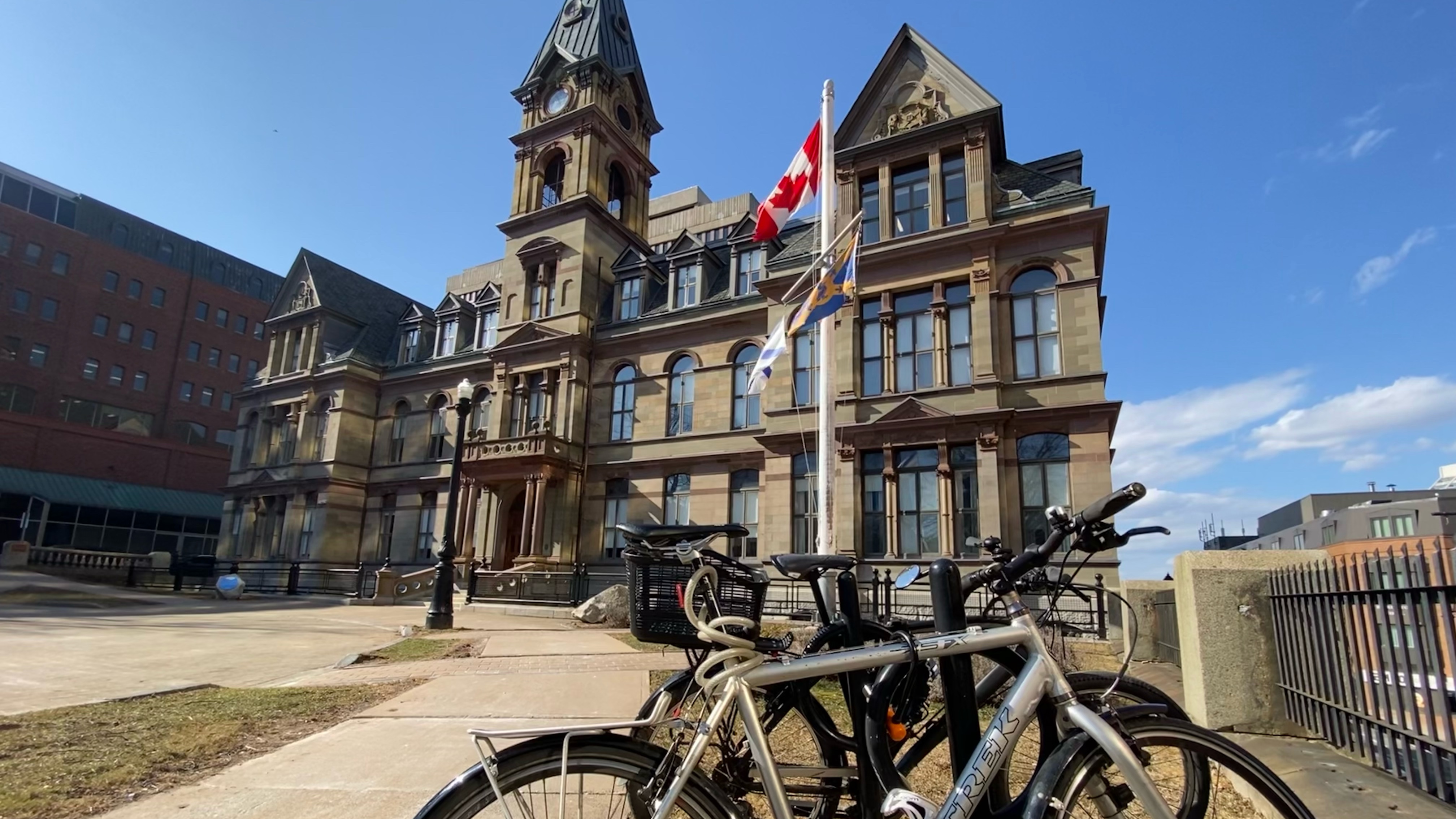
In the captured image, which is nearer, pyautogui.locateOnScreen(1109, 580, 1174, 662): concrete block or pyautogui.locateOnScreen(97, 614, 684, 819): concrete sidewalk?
pyautogui.locateOnScreen(97, 614, 684, 819): concrete sidewalk

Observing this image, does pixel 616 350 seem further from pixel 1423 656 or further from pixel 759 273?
pixel 1423 656

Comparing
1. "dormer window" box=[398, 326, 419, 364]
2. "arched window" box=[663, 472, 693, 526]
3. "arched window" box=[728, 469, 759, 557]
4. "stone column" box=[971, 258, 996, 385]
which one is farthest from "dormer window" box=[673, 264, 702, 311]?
"dormer window" box=[398, 326, 419, 364]

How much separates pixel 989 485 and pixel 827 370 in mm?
Answer: 9518

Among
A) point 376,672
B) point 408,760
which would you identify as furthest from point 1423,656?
point 376,672

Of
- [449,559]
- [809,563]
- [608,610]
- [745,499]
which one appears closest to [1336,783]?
[809,563]

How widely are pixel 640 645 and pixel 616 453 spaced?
665 inches

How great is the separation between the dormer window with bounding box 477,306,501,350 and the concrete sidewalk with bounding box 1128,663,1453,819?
106 feet

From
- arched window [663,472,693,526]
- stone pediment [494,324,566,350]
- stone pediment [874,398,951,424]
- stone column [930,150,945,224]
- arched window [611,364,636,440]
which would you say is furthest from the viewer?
stone pediment [494,324,566,350]

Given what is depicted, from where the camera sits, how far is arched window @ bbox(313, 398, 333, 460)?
3391cm

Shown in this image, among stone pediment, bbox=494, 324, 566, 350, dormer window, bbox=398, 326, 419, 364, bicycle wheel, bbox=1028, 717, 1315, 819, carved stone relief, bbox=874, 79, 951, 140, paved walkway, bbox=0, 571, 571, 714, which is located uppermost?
carved stone relief, bbox=874, 79, 951, 140

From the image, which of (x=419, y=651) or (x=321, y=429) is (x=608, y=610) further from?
(x=321, y=429)

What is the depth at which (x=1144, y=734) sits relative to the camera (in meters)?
2.49

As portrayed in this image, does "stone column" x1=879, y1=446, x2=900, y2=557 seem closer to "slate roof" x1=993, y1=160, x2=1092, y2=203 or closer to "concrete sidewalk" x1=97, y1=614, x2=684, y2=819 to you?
"slate roof" x1=993, y1=160, x2=1092, y2=203

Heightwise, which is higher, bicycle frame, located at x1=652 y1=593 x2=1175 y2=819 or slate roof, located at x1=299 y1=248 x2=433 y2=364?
slate roof, located at x1=299 y1=248 x2=433 y2=364
